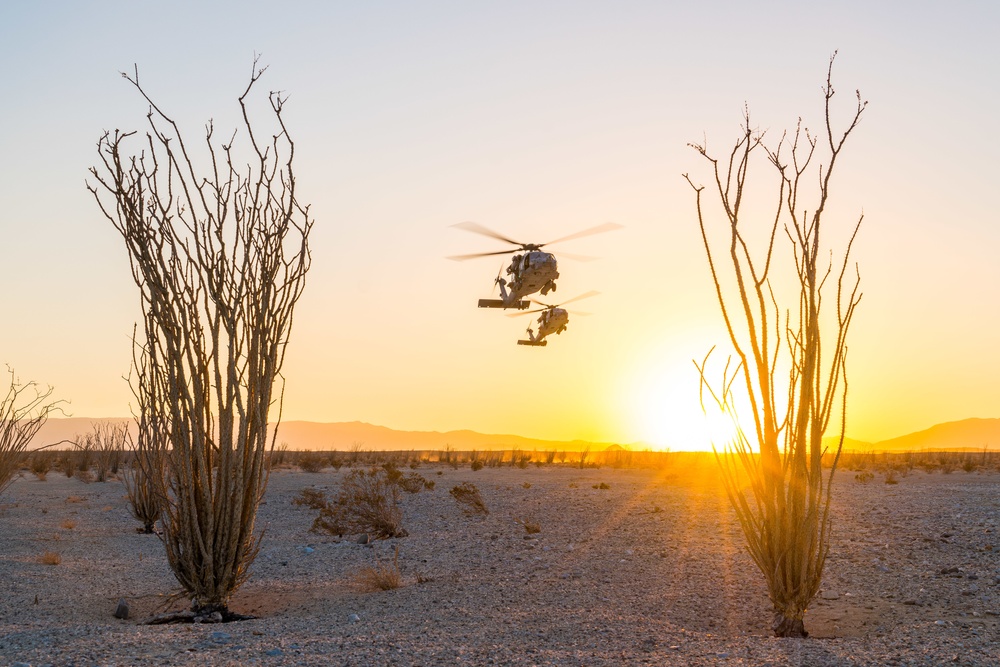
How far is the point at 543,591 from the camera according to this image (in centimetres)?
974

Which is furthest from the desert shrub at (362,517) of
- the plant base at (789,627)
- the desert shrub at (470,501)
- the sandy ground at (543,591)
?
the plant base at (789,627)

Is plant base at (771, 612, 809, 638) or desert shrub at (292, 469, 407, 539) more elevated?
desert shrub at (292, 469, 407, 539)

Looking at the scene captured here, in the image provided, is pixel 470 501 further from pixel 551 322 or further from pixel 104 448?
pixel 104 448

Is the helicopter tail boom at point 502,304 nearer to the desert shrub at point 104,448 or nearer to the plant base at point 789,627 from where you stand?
the desert shrub at point 104,448

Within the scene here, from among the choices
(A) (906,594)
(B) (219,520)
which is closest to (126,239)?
(B) (219,520)

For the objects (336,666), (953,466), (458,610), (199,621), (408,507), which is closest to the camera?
(336,666)

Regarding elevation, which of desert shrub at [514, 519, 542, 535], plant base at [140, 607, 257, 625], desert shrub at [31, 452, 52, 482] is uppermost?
desert shrub at [31, 452, 52, 482]

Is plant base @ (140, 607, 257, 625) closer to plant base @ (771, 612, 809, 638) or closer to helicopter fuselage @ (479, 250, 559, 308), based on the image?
plant base @ (771, 612, 809, 638)

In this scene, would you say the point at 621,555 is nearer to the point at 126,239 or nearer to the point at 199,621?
the point at 199,621

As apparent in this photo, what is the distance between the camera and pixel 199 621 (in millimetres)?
8141

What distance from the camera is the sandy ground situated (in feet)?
21.6

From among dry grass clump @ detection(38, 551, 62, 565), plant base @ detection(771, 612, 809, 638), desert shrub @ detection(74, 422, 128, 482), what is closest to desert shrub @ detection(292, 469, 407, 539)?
dry grass clump @ detection(38, 551, 62, 565)

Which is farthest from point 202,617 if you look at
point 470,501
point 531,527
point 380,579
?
point 470,501

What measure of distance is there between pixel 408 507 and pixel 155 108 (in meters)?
10.9
